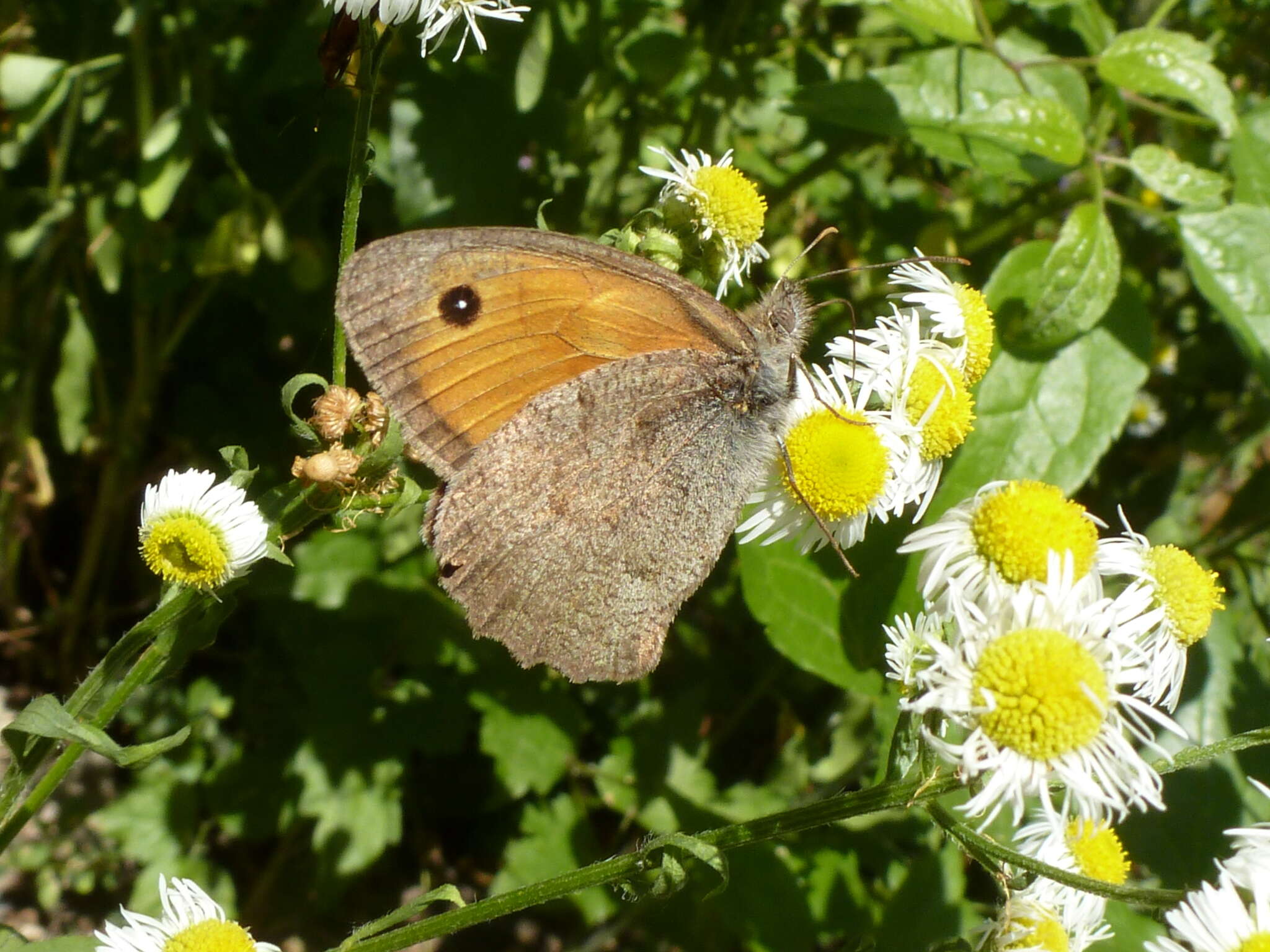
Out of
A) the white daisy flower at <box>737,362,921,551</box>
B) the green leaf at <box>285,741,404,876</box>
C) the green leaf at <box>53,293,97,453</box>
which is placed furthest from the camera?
the green leaf at <box>53,293,97,453</box>

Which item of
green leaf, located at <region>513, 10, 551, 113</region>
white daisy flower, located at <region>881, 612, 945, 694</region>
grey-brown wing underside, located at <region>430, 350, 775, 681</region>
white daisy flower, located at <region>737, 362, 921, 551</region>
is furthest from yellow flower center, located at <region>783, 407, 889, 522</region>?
green leaf, located at <region>513, 10, 551, 113</region>

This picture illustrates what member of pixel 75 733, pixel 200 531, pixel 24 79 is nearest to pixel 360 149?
pixel 200 531

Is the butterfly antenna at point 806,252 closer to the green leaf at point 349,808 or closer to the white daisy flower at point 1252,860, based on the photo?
the white daisy flower at point 1252,860

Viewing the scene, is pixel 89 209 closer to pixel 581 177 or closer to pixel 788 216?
pixel 581 177

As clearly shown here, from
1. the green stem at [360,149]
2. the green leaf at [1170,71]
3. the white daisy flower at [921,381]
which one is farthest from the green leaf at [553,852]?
the green leaf at [1170,71]

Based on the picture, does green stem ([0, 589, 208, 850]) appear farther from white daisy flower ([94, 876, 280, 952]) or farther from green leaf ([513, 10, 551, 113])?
green leaf ([513, 10, 551, 113])

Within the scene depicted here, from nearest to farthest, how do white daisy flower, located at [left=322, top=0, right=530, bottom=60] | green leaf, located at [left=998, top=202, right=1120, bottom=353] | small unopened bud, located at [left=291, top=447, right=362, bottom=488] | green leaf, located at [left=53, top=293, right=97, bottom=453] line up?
small unopened bud, located at [left=291, top=447, right=362, bottom=488], white daisy flower, located at [left=322, top=0, right=530, bottom=60], green leaf, located at [left=998, top=202, right=1120, bottom=353], green leaf, located at [left=53, top=293, right=97, bottom=453]
